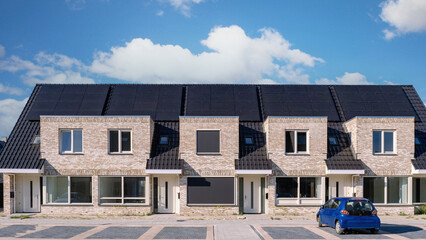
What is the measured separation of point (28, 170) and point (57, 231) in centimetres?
544

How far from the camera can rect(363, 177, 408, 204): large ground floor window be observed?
68.1ft

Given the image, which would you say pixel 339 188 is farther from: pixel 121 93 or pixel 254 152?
pixel 121 93

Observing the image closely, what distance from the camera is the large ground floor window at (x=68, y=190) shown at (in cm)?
2056

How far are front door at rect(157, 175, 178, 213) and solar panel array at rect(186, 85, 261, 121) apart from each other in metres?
4.28

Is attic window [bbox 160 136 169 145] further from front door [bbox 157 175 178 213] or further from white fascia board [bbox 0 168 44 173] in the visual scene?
white fascia board [bbox 0 168 44 173]

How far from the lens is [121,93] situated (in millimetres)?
25125

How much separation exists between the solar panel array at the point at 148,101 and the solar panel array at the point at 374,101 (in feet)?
32.7

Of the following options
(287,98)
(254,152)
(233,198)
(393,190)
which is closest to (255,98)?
(287,98)

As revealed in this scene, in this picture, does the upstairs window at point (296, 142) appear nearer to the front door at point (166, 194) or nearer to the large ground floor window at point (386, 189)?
the large ground floor window at point (386, 189)

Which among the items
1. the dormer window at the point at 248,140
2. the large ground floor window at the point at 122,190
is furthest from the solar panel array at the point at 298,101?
the large ground floor window at the point at 122,190

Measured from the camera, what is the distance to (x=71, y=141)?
20688mm

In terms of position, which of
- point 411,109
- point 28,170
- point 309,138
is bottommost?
point 28,170

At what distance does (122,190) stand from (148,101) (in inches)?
239

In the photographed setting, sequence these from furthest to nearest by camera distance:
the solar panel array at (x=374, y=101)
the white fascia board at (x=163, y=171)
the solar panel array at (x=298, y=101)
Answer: the solar panel array at (x=374, y=101) < the solar panel array at (x=298, y=101) < the white fascia board at (x=163, y=171)
